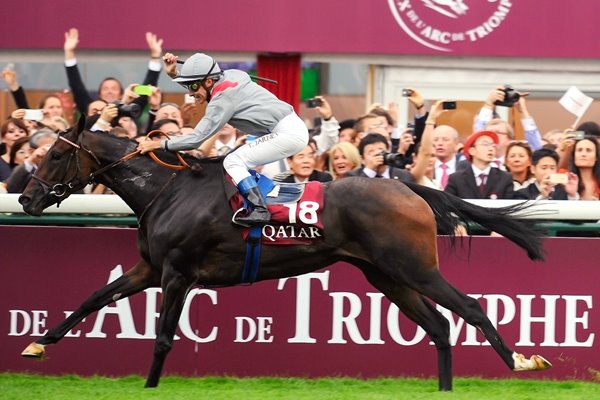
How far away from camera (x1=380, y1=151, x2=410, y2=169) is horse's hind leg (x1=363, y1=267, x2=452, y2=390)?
1085 millimetres

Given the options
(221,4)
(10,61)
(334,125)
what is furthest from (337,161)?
(10,61)

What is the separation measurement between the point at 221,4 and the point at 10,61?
84.3 inches

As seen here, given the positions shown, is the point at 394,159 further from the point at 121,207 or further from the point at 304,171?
the point at 121,207

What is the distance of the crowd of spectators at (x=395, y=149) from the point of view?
966 centimetres

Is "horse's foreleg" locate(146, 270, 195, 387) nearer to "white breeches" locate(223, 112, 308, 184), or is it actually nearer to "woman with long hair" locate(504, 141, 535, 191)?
"white breeches" locate(223, 112, 308, 184)

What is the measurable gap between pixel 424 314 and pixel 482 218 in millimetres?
712

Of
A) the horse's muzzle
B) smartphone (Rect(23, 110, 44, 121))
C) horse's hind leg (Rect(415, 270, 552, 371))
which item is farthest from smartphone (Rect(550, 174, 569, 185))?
smartphone (Rect(23, 110, 44, 121))

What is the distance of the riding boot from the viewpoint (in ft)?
26.8

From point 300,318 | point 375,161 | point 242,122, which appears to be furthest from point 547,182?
point 242,122

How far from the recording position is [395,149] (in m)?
10.6

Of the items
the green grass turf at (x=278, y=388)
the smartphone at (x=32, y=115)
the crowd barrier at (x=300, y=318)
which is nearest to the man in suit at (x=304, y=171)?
the crowd barrier at (x=300, y=318)

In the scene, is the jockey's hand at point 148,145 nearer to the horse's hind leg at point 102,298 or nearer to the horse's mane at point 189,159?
the horse's mane at point 189,159

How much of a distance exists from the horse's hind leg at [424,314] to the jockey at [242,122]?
909 mm

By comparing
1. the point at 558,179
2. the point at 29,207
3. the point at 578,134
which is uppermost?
the point at 578,134
